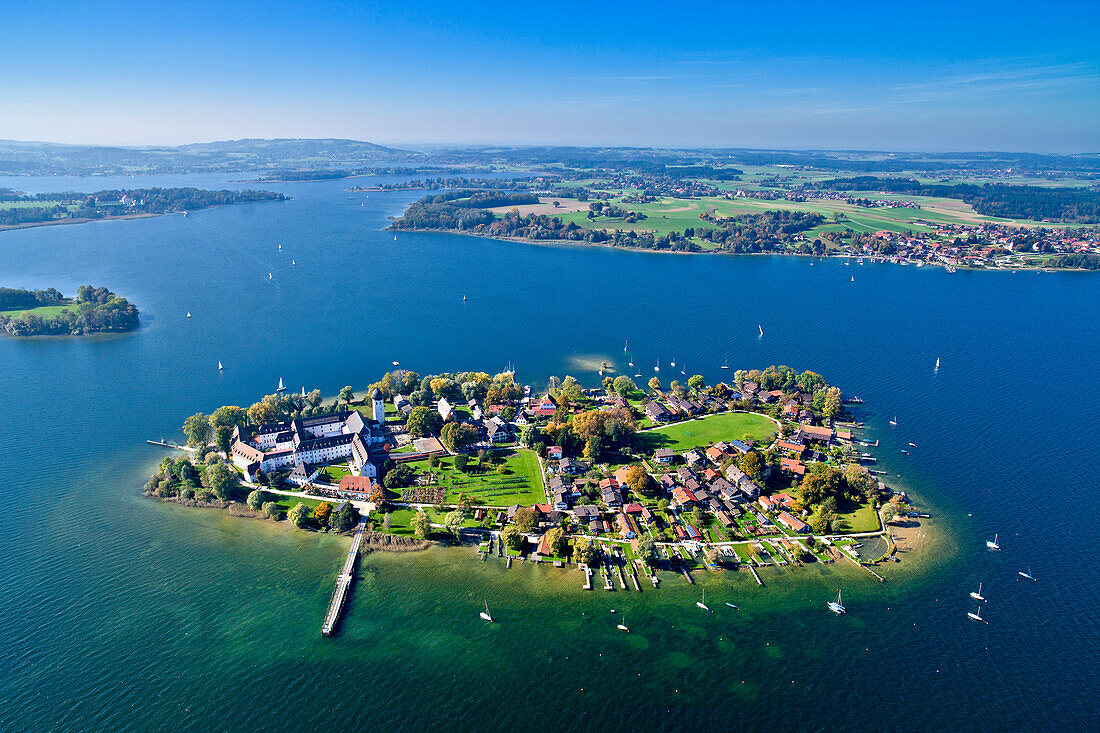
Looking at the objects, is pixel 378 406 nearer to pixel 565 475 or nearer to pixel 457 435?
pixel 457 435

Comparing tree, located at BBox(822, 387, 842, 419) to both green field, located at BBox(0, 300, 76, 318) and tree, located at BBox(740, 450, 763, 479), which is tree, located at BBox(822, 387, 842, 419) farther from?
green field, located at BBox(0, 300, 76, 318)

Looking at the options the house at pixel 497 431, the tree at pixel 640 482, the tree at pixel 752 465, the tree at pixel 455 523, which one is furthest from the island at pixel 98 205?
the tree at pixel 752 465

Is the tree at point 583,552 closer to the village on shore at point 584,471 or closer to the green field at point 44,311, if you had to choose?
the village on shore at point 584,471

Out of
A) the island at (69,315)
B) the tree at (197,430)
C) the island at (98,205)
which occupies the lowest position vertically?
the tree at (197,430)

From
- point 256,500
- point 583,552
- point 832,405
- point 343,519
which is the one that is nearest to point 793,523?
point 583,552

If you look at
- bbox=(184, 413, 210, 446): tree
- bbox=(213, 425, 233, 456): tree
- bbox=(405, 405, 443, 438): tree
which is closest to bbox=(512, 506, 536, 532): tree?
bbox=(405, 405, 443, 438): tree

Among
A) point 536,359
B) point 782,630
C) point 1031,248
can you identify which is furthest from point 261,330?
point 1031,248
